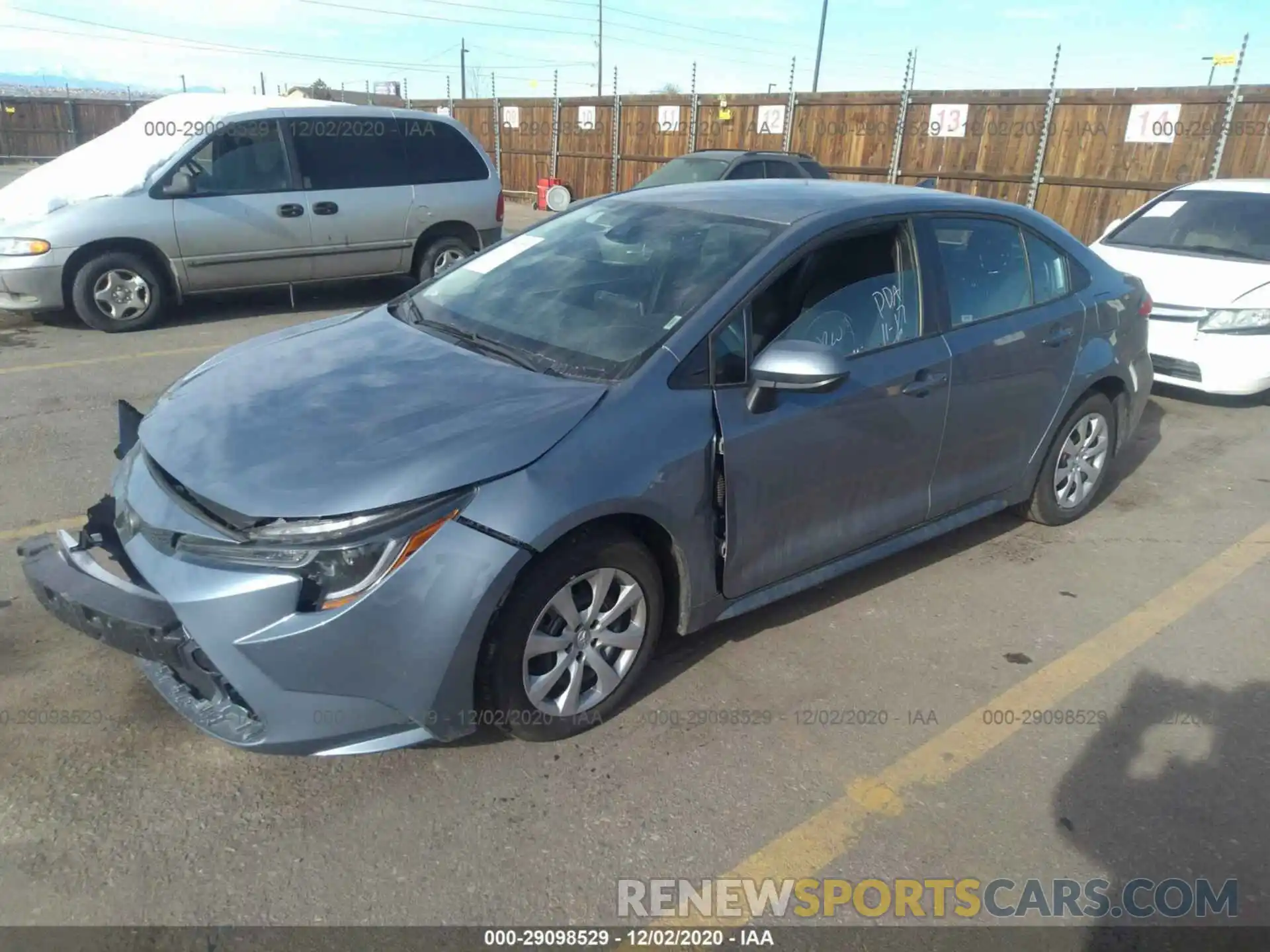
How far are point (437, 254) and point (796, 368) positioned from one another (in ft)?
23.9

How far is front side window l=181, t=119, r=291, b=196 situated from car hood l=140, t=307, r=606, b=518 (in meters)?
5.54

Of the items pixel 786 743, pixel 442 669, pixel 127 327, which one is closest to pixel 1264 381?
pixel 786 743

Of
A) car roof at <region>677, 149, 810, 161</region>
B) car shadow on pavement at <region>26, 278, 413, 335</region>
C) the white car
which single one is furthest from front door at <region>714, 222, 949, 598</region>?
car roof at <region>677, 149, 810, 161</region>

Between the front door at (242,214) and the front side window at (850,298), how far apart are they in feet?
21.0

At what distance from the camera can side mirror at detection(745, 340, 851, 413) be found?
117 inches

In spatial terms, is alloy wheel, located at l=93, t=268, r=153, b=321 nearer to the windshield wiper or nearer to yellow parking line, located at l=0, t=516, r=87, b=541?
yellow parking line, located at l=0, t=516, r=87, b=541

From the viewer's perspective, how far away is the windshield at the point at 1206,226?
24.5 ft

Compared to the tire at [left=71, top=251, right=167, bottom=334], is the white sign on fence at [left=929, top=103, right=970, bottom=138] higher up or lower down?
higher up

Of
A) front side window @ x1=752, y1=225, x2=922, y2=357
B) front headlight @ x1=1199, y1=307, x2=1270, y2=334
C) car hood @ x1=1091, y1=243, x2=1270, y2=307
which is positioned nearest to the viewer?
front side window @ x1=752, y1=225, x2=922, y2=357

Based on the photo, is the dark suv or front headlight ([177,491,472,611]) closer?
front headlight ([177,491,472,611])

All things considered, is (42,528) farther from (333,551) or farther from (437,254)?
(437,254)

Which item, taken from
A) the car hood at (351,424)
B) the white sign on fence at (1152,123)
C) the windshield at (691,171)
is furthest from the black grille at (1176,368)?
the white sign on fence at (1152,123)

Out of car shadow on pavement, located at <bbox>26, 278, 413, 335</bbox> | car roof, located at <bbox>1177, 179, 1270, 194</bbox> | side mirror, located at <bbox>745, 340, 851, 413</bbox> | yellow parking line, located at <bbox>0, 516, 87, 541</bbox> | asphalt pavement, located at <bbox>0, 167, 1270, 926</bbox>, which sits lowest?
car shadow on pavement, located at <bbox>26, 278, 413, 335</bbox>

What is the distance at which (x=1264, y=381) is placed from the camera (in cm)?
672
